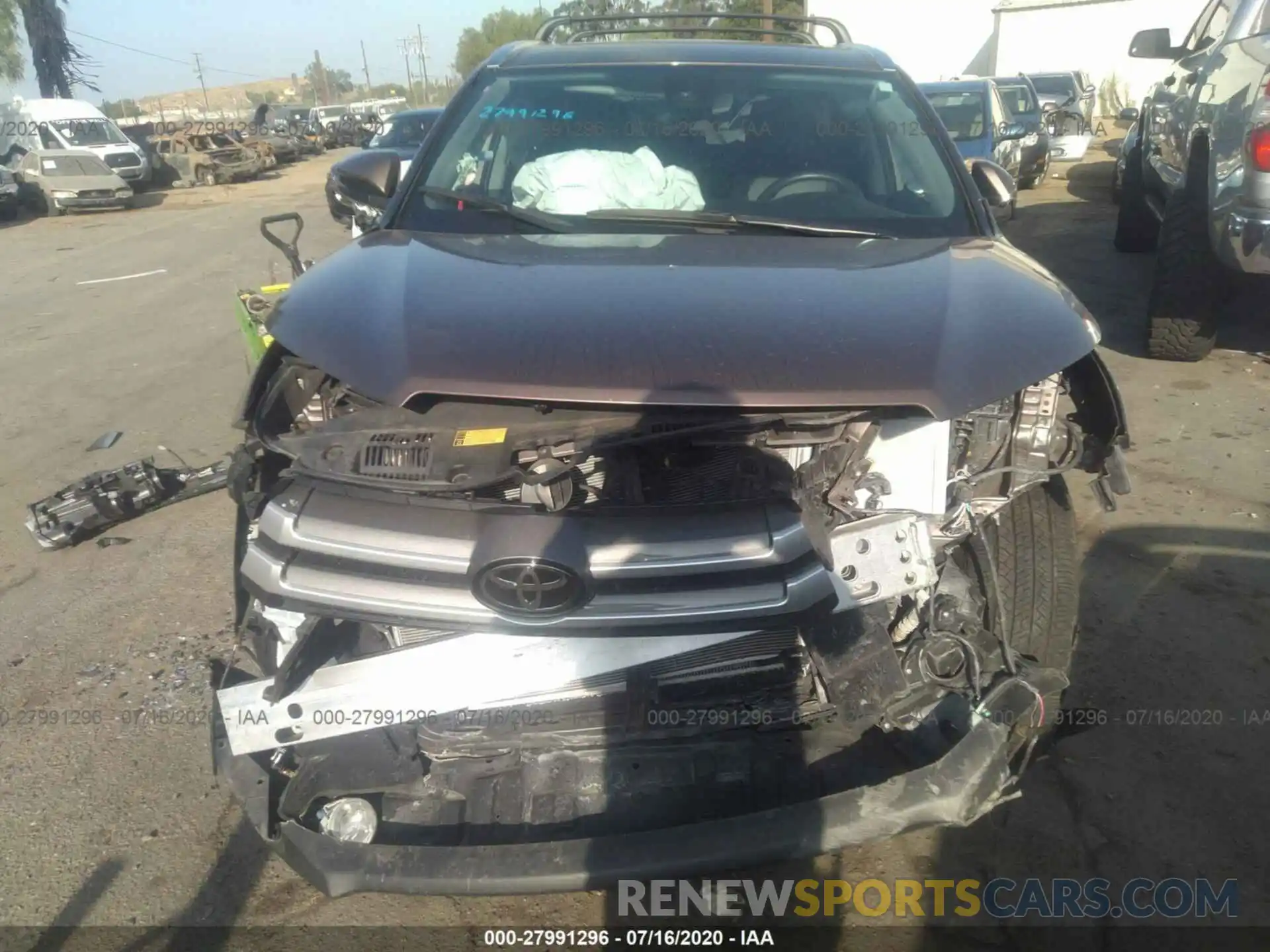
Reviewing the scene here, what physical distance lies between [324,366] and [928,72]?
35.3 m

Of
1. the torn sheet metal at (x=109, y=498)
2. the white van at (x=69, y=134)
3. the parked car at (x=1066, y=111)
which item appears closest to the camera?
the torn sheet metal at (x=109, y=498)

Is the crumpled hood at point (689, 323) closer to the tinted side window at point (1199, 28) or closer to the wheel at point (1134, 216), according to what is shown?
the tinted side window at point (1199, 28)

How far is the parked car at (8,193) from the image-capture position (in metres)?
16.5

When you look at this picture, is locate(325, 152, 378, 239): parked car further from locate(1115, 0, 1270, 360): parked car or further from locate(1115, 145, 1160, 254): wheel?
locate(1115, 145, 1160, 254): wheel

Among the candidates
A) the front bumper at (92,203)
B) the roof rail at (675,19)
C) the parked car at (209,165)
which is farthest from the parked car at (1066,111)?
the parked car at (209,165)

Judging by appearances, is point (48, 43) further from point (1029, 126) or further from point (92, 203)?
point (1029, 126)

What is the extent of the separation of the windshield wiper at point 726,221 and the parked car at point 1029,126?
1045 centimetres

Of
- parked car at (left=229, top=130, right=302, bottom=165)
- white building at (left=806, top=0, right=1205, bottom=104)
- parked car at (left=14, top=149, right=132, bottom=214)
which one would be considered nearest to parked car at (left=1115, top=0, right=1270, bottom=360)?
parked car at (left=14, top=149, right=132, bottom=214)

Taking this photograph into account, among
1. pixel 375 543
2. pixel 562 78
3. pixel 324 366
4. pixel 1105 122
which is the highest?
pixel 562 78

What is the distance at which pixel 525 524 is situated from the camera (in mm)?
1734

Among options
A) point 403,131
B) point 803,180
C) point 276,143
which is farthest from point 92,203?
point 803,180

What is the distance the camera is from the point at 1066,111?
A: 49.9 ft

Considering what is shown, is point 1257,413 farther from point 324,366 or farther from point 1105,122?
point 1105,122

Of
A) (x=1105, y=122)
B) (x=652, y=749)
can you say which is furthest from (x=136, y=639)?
(x=1105, y=122)
